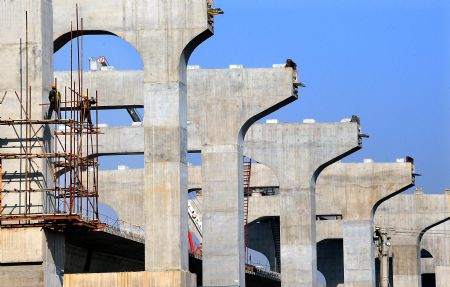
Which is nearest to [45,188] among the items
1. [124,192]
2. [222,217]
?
[222,217]

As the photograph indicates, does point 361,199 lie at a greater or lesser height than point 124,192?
lesser

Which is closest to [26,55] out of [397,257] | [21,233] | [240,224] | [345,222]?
[21,233]

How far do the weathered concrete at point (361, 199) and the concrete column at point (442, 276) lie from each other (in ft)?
93.7

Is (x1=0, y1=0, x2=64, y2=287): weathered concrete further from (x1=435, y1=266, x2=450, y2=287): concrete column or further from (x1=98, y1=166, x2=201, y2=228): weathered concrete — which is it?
(x1=435, y1=266, x2=450, y2=287): concrete column

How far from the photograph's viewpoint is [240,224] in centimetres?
5994

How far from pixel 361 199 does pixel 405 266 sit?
18.6 metres

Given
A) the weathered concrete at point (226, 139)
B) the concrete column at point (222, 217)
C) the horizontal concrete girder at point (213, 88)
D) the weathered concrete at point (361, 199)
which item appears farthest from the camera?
the weathered concrete at point (361, 199)

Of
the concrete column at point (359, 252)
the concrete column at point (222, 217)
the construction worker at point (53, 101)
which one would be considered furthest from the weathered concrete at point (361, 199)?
the construction worker at point (53, 101)

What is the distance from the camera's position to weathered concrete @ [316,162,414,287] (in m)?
82.4

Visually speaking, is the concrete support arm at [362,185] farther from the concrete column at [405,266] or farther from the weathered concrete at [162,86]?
the weathered concrete at [162,86]

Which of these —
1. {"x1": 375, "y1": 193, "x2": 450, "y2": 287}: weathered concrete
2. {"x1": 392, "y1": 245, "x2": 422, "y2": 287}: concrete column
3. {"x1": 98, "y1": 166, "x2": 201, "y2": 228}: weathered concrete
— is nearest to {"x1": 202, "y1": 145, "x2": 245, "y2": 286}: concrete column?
{"x1": 98, "y1": 166, "x2": 201, "y2": 228}: weathered concrete

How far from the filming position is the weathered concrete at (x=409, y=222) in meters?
97.2

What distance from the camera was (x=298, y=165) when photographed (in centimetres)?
7194

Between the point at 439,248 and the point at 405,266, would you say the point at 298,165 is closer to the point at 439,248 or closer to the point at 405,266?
the point at 405,266
